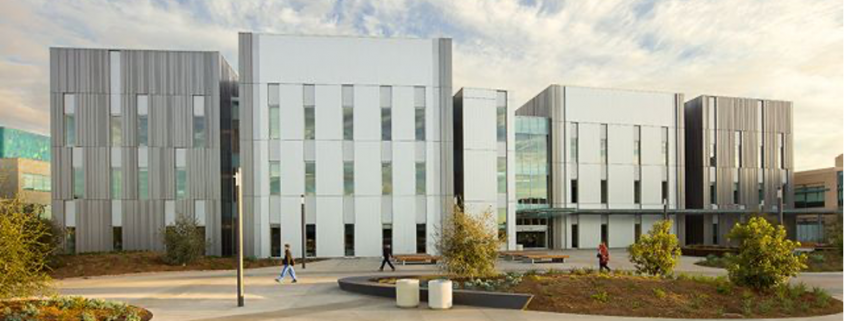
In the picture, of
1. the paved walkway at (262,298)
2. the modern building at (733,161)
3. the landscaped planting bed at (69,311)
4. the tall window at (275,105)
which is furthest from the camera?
the modern building at (733,161)

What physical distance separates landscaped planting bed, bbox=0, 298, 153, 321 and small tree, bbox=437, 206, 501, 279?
890cm

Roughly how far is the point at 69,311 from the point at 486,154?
2900 centimetres

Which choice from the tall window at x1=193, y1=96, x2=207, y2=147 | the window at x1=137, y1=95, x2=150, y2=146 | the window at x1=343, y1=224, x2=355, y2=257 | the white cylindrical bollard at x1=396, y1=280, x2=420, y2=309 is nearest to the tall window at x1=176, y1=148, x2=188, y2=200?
the tall window at x1=193, y1=96, x2=207, y2=147

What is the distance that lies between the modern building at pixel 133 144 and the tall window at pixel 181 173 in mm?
60

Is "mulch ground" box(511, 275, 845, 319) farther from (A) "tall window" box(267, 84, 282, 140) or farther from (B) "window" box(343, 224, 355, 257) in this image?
(A) "tall window" box(267, 84, 282, 140)

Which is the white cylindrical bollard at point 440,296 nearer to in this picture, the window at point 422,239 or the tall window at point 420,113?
the window at point 422,239

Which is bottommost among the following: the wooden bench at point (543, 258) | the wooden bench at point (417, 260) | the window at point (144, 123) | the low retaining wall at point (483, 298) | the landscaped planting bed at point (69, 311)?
the wooden bench at point (543, 258)

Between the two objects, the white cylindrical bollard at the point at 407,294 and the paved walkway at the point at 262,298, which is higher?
the white cylindrical bollard at the point at 407,294

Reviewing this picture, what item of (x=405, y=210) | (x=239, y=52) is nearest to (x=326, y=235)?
(x=405, y=210)

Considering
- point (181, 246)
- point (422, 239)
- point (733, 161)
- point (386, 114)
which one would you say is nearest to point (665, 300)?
point (422, 239)

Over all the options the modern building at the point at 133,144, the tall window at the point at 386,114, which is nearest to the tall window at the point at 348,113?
the tall window at the point at 386,114

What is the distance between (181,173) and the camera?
35.2 m

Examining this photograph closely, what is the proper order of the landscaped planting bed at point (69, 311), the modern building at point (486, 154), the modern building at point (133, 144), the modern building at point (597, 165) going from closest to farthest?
the landscaped planting bed at point (69, 311)
the modern building at point (133, 144)
the modern building at point (486, 154)
the modern building at point (597, 165)

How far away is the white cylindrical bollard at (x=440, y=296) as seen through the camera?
14.8m
